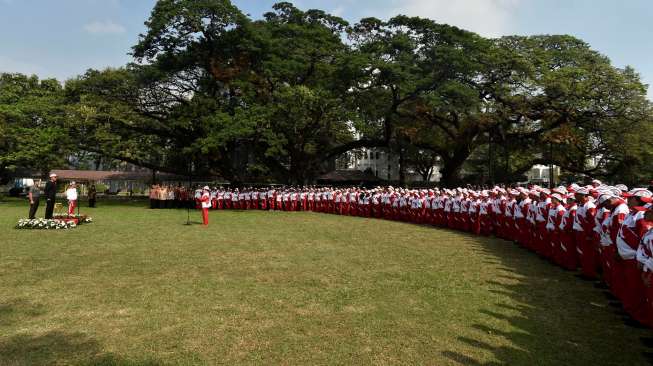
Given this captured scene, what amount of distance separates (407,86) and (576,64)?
38.7 ft

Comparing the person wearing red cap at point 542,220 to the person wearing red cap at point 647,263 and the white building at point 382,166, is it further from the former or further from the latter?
the white building at point 382,166

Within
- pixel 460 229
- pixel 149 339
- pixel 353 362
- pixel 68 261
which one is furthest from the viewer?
pixel 460 229

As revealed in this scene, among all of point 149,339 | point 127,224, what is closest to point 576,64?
point 127,224

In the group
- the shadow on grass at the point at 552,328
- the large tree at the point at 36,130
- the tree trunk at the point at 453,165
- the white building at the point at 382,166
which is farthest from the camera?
the white building at the point at 382,166

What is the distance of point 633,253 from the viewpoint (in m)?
5.43

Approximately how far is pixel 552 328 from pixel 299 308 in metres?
3.10

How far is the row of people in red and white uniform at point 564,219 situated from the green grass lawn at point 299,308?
0.43 m

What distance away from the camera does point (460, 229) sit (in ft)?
51.0

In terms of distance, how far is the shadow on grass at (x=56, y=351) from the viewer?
4320 millimetres

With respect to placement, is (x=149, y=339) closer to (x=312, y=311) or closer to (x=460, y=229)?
(x=312, y=311)

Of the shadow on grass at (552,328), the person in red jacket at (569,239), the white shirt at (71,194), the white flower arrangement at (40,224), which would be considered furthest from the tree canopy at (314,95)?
the shadow on grass at (552,328)

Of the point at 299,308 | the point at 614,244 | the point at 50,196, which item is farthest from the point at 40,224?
the point at 614,244

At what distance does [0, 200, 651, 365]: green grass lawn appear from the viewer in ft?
15.2

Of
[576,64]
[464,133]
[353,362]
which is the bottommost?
[353,362]
